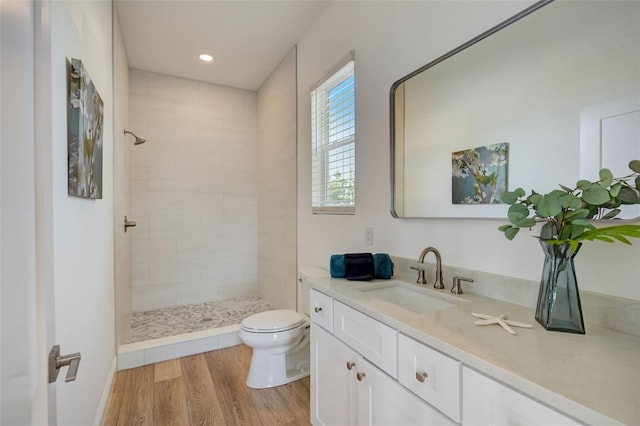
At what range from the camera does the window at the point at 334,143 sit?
212 centimetres

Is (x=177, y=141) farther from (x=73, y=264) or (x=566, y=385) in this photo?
(x=566, y=385)

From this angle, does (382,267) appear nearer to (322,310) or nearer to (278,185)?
(322,310)

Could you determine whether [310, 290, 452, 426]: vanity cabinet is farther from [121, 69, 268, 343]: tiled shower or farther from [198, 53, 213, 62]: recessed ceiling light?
[198, 53, 213, 62]: recessed ceiling light

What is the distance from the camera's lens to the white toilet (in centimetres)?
205

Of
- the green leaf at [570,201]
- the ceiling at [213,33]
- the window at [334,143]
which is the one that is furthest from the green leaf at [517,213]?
the ceiling at [213,33]

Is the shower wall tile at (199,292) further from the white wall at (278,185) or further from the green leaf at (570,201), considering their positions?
the green leaf at (570,201)

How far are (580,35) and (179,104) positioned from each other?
3593 mm

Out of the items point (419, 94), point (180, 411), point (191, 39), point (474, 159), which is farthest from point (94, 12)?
point (180, 411)

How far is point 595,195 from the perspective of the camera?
0.79 meters

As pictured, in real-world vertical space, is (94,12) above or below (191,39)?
below

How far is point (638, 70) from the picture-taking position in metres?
0.86

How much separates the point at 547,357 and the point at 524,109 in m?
0.87

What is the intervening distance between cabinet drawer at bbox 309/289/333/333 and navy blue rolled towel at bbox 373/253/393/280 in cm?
31

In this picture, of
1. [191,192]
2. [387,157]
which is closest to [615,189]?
[387,157]
